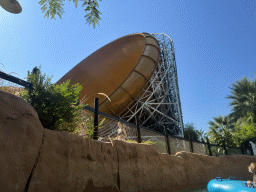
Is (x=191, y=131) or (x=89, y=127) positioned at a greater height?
(x=191, y=131)

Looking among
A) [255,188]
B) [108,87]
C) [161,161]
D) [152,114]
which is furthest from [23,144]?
[152,114]

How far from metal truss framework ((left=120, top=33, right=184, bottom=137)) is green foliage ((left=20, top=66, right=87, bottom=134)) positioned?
9839 millimetres

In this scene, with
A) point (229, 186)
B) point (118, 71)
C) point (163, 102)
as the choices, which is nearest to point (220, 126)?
point (163, 102)

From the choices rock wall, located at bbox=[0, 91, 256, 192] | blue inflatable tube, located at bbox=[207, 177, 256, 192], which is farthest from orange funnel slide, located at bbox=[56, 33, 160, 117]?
rock wall, located at bbox=[0, 91, 256, 192]

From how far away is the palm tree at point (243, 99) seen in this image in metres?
19.5

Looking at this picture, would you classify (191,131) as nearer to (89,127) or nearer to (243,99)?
(243,99)

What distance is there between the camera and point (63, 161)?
2.04 metres

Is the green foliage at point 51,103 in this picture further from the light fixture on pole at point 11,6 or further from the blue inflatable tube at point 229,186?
the blue inflatable tube at point 229,186

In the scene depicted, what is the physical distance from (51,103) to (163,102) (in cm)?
1341

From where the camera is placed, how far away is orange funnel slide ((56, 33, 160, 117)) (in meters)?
10.3

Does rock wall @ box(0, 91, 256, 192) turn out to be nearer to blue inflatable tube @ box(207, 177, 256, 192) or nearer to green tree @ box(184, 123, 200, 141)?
blue inflatable tube @ box(207, 177, 256, 192)

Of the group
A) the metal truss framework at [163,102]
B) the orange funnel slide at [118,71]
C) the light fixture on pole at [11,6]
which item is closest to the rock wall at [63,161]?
the light fixture on pole at [11,6]

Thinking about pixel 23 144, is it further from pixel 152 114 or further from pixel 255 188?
pixel 152 114

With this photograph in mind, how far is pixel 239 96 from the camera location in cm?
2156
